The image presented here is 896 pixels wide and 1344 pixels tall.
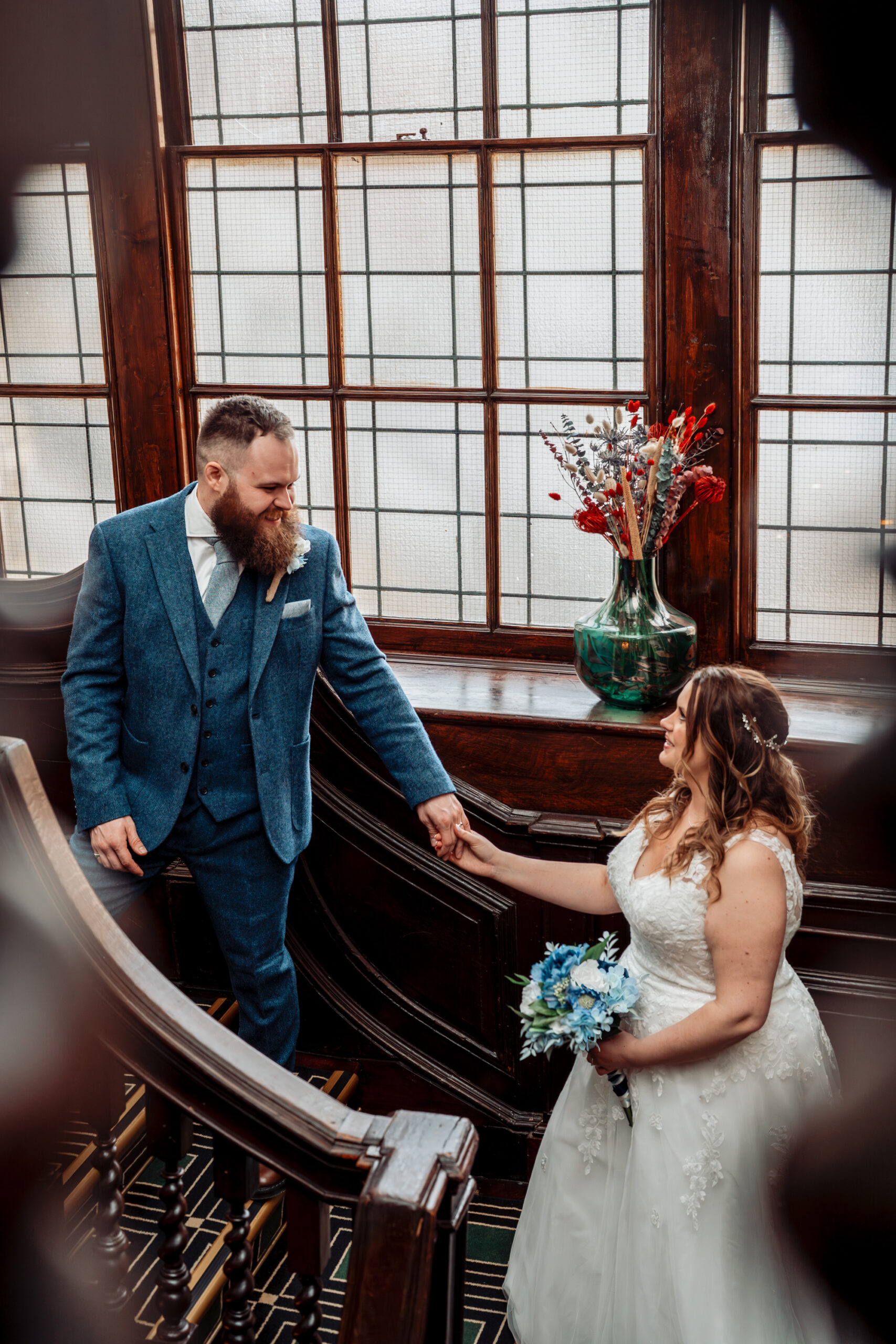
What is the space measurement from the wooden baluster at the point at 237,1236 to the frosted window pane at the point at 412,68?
2812 millimetres

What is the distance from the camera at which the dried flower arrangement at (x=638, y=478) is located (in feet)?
9.45

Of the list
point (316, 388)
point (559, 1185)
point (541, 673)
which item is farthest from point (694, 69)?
point (559, 1185)

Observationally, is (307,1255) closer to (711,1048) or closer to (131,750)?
(711,1048)

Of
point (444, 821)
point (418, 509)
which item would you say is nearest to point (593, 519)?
point (418, 509)

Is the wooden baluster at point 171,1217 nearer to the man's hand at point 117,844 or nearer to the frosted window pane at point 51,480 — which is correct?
the man's hand at point 117,844

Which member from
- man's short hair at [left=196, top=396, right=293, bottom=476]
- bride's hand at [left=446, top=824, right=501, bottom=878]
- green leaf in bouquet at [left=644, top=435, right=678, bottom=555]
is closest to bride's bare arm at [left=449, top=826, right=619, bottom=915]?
bride's hand at [left=446, top=824, right=501, bottom=878]

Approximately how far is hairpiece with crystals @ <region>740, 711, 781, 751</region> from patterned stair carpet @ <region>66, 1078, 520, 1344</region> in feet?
4.93

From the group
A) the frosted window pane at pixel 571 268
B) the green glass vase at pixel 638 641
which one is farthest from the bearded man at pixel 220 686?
the frosted window pane at pixel 571 268

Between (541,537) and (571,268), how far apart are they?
75 centimetres

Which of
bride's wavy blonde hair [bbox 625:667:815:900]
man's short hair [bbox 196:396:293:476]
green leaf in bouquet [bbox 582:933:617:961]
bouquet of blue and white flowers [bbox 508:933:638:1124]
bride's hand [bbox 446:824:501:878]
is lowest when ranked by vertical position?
bouquet of blue and white flowers [bbox 508:933:638:1124]

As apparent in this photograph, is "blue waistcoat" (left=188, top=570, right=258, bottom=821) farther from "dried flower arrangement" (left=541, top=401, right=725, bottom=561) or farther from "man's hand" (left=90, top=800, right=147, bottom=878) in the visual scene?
"dried flower arrangement" (left=541, top=401, right=725, bottom=561)

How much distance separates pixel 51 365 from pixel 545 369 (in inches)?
63.3

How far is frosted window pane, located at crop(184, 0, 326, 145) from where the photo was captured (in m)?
3.36

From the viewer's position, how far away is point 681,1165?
2.21m
